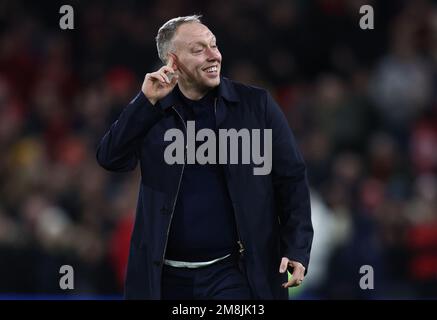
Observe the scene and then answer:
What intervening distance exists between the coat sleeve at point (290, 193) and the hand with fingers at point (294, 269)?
2 centimetres

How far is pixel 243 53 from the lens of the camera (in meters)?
8.95

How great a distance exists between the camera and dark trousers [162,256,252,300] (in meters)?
4.25

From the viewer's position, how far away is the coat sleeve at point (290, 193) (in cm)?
427

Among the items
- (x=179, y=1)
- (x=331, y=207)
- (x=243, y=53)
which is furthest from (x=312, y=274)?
(x=179, y=1)

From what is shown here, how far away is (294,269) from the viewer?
13.9 feet

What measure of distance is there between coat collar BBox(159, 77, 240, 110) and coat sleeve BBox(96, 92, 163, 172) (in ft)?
0.40

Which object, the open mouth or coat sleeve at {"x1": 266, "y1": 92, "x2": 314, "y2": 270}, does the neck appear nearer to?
the open mouth

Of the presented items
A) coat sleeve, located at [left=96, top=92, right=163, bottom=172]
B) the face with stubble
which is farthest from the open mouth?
coat sleeve, located at [left=96, top=92, right=163, bottom=172]

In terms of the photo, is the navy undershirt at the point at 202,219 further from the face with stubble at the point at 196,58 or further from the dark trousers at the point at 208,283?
the face with stubble at the point at 196,58

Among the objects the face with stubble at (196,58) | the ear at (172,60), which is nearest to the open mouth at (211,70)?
the face with stubble at (196,58)

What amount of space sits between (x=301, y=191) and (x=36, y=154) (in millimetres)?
4843

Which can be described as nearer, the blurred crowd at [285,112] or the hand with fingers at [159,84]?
the hand with fingers at [159,84]
